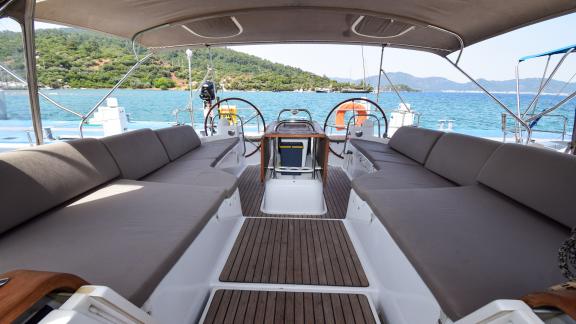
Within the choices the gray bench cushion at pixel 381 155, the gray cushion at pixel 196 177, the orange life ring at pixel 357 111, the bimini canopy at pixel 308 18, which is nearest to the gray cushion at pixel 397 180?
the gray bench cushion at pixel 381 155

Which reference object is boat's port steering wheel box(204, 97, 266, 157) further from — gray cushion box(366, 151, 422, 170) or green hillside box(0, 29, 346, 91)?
gray cushion box(366, 151, 422, 170)

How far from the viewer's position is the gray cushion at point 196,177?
1938mm

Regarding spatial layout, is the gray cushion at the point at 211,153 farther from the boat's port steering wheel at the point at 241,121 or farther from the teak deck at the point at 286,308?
the teak deck at the point at 286,308

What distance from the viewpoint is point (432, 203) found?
154cm

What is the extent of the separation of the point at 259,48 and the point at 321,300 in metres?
3.39

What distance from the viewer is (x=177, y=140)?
290 cm

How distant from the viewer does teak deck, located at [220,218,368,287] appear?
151cm

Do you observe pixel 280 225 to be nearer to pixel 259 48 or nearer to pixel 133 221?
pixel 133 221

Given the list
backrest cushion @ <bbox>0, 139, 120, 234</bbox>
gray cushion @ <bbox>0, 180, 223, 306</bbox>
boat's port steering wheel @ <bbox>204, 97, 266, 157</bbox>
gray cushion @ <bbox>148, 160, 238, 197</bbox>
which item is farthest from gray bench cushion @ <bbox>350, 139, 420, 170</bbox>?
backrest cushion @ <bbox>0, 139, 120, 234</bbox>

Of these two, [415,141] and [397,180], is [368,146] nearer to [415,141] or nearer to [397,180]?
[415,141]

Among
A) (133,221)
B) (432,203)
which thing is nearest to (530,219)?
(432,203)

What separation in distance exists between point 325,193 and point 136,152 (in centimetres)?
189

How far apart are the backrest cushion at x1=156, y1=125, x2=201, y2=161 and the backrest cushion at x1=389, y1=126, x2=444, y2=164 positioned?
2500 mm

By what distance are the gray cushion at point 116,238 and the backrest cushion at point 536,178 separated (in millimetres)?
1703
